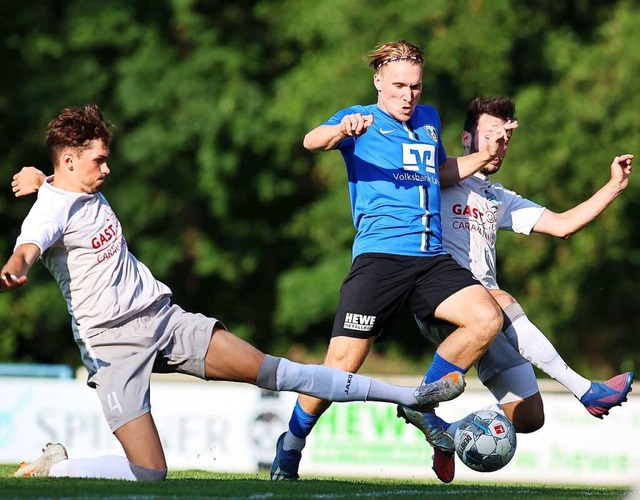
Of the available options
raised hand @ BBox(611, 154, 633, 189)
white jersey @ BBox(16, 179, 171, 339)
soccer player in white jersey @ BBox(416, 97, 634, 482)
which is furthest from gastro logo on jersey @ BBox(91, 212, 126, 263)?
raised hand @ BBox(611, 154, 633, 189)

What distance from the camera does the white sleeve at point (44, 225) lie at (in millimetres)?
6309

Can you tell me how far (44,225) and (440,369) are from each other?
229 cm

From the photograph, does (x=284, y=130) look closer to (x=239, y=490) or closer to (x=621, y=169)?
(x=621, y=169)

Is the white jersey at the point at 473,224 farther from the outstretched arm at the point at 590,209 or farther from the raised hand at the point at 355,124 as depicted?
the raised hand at the point at 355,124

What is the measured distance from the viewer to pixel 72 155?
263 inches

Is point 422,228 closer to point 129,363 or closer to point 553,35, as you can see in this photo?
point 129,363

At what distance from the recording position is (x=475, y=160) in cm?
745

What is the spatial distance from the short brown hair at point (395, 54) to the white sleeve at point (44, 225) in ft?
6.80

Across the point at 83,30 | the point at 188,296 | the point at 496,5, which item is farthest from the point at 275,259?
the point at 496,5

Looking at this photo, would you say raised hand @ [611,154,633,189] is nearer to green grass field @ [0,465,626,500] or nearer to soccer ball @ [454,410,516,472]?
soccer ball @ [454,410,516,472]

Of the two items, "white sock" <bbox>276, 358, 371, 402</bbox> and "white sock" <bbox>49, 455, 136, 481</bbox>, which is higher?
"white sock" <bbox>276, 358, 371, 402</bbox>

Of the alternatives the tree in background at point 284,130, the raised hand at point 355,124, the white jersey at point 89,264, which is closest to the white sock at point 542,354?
the raised hand at point 355,124

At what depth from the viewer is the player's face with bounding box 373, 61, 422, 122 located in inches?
287

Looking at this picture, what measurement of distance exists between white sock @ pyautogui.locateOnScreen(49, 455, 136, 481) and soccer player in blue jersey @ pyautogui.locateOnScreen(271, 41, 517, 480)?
3.89 ft
